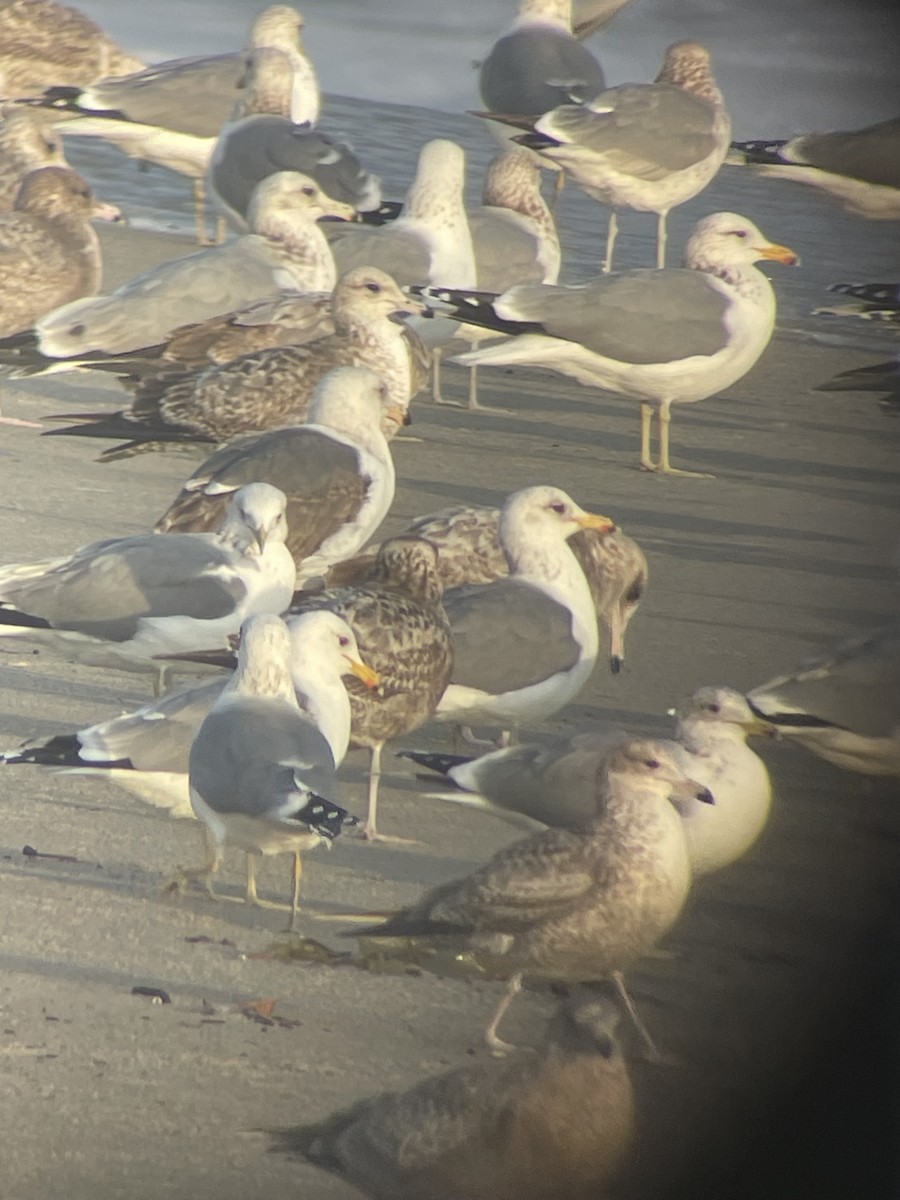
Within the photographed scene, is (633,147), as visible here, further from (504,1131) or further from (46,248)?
(504,1131)

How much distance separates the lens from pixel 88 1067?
86.2 inches

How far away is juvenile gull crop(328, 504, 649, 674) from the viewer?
3641mm

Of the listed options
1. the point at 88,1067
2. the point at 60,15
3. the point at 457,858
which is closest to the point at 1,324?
the point at 60,15

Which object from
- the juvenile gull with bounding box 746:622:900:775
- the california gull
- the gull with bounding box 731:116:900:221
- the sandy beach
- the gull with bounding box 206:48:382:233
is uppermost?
the gull with bounding box 731:116:900:221

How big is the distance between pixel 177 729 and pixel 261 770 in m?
0.29

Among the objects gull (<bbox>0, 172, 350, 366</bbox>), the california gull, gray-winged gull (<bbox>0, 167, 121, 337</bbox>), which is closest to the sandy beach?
gull (<bbox>0, 172, 350, 366</bbox>)

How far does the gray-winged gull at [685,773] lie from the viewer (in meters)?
2.67

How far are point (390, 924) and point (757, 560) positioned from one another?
1.94m

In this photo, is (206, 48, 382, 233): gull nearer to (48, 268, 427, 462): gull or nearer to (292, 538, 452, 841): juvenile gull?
(48, 268, 427, 462): gull

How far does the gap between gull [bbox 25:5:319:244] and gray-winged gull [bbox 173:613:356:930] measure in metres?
3.58

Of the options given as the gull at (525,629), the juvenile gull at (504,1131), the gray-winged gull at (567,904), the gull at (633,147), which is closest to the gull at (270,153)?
the gull at (633,147)

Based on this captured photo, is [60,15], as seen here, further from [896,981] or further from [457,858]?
[896,981]

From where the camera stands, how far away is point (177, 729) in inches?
109

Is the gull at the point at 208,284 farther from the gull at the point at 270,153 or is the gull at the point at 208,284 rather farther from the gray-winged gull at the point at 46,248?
the gull at the point at 270,153
